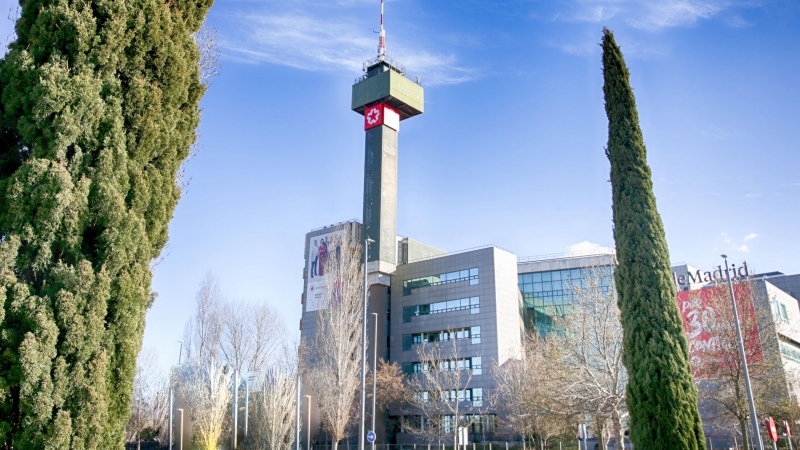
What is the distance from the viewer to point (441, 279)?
2258 inches

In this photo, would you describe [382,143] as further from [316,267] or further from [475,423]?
[475,423]

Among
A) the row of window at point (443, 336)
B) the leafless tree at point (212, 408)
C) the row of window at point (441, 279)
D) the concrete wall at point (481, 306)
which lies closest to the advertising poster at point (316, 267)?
the concrete wall at point (481, 306)

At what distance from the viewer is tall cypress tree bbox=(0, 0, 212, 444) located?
386 inches

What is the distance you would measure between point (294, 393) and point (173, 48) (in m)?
25.3

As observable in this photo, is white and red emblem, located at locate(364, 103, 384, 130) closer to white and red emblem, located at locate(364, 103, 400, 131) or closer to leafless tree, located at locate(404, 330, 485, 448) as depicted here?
white and red emblem, located at locate(364, 103, 400, 131)

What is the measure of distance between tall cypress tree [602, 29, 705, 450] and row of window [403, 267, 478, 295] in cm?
3620

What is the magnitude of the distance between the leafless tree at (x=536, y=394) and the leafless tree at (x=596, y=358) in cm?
46

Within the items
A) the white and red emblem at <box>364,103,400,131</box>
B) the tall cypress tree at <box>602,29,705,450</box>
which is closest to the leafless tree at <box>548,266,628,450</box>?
the tall cypress tree at <box>602,29,705,450</box>

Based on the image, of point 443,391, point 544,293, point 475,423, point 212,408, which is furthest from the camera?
point 544,293

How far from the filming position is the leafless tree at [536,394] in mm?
25567

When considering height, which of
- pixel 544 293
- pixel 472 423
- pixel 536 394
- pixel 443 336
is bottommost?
pixel 472 423

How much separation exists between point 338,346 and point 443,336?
50.3 ft

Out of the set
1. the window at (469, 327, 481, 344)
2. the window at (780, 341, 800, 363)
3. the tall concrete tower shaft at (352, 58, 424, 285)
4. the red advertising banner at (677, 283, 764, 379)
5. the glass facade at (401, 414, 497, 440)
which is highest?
the tall concrete tower shaft at (352, 58, 424, 285)

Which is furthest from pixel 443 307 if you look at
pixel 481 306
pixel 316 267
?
pixel 316 267
